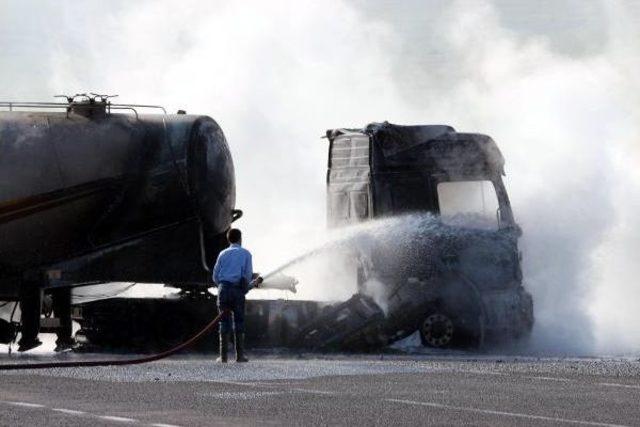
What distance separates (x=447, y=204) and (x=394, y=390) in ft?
30.6

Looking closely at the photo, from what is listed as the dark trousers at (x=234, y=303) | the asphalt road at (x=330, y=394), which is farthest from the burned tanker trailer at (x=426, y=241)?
the asphalt road at (x=330, y=394)

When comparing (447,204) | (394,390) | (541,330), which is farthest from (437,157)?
(394,390)

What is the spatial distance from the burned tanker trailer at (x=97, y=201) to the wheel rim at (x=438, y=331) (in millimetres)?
3307

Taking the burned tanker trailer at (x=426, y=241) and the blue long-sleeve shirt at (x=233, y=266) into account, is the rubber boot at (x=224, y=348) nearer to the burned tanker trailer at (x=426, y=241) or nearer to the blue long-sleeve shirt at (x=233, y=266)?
the blue long-sleeve shirt at (x=233, y=266)

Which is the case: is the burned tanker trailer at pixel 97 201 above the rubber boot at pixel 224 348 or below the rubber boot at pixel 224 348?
above

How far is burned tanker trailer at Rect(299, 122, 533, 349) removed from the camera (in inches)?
956

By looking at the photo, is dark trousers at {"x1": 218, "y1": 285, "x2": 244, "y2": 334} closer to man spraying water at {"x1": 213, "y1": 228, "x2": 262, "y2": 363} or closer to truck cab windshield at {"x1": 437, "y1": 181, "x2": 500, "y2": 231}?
man spraying water at {"x1": 213, "y1": 228, "x2": 262, "y2": 363}

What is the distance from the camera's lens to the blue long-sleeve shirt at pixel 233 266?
21.6m

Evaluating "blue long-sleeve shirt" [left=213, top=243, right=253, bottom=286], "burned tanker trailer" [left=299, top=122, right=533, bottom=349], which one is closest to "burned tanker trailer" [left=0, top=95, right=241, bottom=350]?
"burned tanker trailer" [left=299, top=122, right=533, bottom=349]

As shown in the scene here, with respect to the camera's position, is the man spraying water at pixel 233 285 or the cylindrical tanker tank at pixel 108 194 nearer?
the man spraying water at pixel 233 285

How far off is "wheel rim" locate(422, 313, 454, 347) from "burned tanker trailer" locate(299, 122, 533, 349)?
14 millimetres

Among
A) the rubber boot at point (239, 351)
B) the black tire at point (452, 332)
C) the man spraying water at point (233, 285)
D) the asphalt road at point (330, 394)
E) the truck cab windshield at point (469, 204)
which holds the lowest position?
the asphalt road at point (330, 394)

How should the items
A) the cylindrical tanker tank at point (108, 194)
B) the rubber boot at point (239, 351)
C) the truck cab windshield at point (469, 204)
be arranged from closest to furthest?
the rubber boot at point (239, 351) → the cylindrical tanker tank at point (108, 194) → the truck cab windshield at point (469, 204)

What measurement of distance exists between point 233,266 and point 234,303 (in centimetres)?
47
